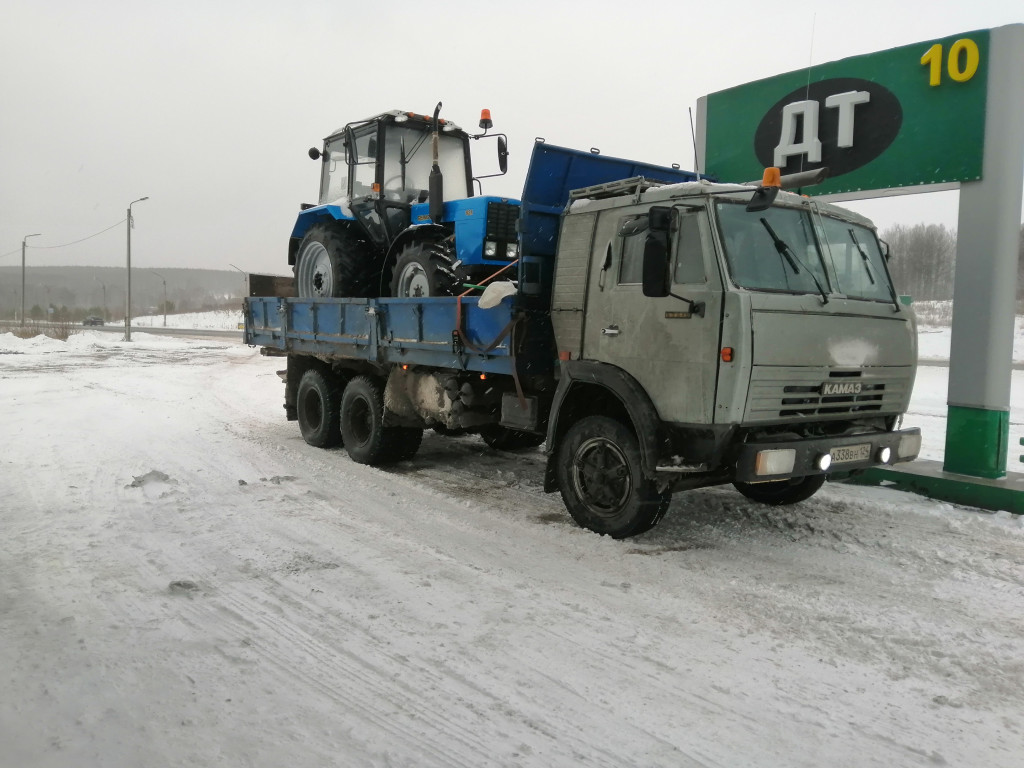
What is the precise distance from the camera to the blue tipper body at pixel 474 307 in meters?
6.16

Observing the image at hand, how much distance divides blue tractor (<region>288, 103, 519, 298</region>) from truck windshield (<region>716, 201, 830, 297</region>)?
292cm

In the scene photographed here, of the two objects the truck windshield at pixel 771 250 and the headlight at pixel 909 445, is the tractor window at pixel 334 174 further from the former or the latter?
the headlight at pixel 909 445

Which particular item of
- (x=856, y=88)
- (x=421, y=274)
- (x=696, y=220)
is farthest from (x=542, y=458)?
(x=856, y=88)

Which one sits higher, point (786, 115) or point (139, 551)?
point (786, 115)

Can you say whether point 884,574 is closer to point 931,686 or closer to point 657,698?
point 931,686

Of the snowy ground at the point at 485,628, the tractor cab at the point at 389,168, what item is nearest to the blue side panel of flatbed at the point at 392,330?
the tractor cab at the point at 389,168

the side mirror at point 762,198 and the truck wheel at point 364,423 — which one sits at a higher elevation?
the side mirror at point 762,198

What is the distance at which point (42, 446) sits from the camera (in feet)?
27.9

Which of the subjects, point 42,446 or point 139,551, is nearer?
point 139,551

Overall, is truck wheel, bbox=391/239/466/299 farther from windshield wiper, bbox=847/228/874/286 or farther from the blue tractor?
windshield wiper, bbox=847/228/874/286

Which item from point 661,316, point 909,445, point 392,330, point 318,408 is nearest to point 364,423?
point 318,408

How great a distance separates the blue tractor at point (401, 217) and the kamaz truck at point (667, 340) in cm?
12

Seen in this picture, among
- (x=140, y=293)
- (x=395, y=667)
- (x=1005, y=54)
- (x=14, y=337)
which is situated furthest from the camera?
(x=140, y=293)

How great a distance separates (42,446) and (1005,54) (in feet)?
34.5
